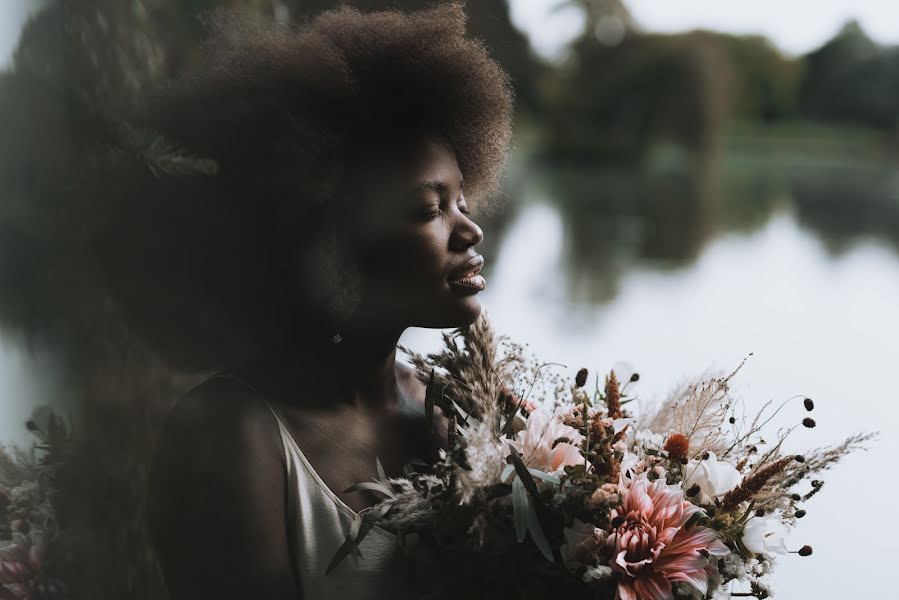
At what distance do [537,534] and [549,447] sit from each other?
0.36 ft

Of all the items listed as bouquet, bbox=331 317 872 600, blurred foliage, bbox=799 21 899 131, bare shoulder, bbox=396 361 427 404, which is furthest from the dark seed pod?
blurred foliage, bbox=799 21 899 131

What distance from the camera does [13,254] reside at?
827mm

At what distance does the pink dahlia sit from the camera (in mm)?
857

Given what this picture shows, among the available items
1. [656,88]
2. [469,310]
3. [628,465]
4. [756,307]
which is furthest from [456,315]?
[656,88]

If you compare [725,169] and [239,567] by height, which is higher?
[725,169]

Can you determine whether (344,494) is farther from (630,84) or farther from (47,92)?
(630,84)

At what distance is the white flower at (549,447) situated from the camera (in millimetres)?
928

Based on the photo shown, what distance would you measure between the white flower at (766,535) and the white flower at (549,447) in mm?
181

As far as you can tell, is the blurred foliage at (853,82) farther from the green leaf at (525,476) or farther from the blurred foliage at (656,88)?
the green leaf at (525,476)

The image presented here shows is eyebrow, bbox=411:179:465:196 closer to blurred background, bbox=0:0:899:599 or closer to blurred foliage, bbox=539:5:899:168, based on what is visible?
blurred background, bbox=0:0:899:599

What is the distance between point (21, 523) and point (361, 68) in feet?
1.92

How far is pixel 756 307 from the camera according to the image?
18.1 ft

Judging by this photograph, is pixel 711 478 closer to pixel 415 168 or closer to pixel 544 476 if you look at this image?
pixel 544 476

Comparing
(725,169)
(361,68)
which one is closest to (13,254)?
(361,68)
